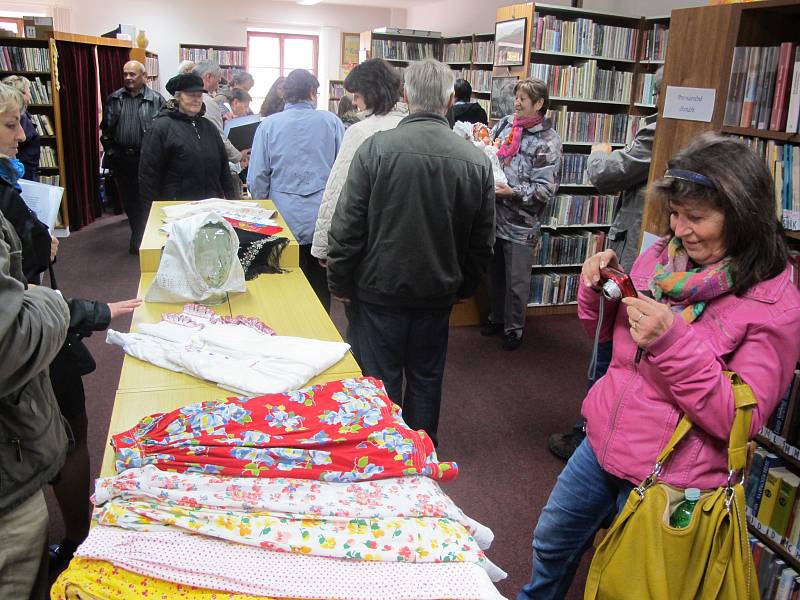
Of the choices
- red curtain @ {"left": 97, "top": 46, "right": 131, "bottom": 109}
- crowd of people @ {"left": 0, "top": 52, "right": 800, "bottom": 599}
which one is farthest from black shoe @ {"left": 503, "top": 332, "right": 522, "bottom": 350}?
red curtain @ {"left": 97, "top": 46, "right": 131, "bottom": 109}

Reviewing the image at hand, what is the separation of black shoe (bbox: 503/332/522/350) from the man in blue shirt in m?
1.62

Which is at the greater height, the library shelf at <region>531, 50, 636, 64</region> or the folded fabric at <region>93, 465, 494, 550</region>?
the library shelf at <region>531, 50, 636, 64</region>

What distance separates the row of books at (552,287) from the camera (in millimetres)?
5164

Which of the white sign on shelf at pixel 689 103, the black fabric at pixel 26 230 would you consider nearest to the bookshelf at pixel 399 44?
the white sign on shelf at pixel 689 103

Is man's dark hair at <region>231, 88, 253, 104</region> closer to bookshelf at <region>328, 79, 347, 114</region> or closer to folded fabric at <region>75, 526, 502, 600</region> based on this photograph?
bookshelf at <region>328, 79, 347, 114</region>

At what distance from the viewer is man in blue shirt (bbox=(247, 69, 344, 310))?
3428 millimetres

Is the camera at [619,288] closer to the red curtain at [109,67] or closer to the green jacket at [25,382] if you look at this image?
the green jacket at [25,382]

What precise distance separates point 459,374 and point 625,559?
2.50m

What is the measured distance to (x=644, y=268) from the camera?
5.41 ft

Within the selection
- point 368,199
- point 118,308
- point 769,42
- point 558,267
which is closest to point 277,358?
point 118,308

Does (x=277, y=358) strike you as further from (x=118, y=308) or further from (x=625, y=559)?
(x=625, y=559)

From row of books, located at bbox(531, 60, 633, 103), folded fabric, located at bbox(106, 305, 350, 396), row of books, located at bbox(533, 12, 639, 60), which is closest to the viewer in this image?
folded fabric, located at bbox(106, 305, 350, 396)

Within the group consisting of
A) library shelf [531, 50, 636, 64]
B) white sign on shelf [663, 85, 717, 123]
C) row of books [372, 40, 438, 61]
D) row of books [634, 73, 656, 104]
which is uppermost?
row of books [372, 40, 438, 61]

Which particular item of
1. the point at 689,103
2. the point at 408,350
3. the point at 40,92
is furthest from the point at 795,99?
the point at 40,92
